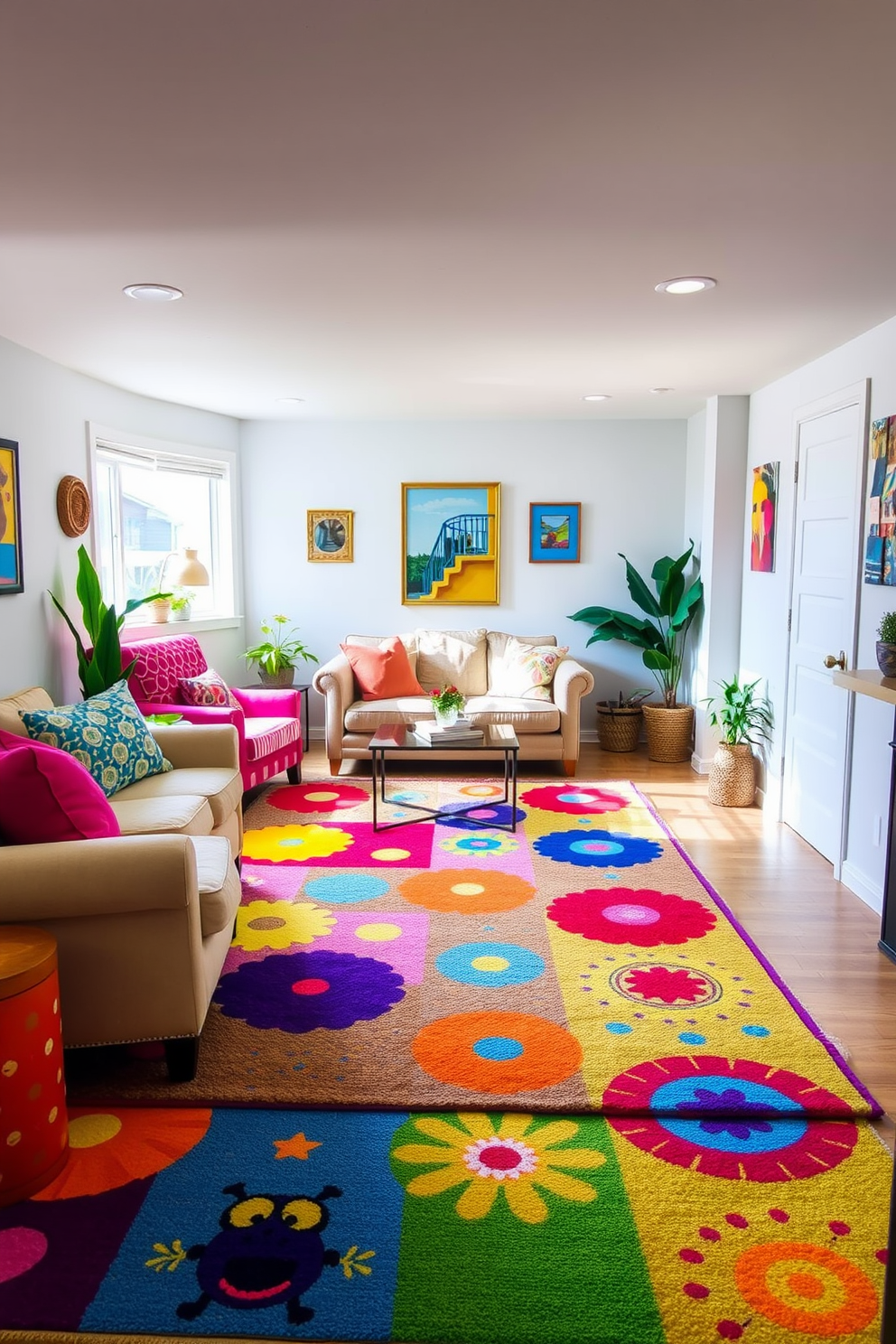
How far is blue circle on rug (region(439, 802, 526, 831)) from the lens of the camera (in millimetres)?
4664

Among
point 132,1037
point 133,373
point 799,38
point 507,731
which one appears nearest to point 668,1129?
point 132,1037

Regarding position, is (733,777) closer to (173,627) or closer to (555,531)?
(555,531)

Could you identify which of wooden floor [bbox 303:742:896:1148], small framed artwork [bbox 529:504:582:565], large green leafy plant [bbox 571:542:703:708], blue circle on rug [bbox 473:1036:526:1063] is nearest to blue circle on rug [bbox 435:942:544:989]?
blue circle on rug [bbox 473:1036:526:1063]

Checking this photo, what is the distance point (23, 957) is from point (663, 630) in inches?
206

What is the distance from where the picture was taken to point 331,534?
674cm

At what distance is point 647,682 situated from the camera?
672 cm

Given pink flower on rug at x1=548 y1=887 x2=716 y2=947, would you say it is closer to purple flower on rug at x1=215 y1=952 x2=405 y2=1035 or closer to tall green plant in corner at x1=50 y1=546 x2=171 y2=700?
purple flower on rug at x1=215 y1=952 x2=405 y2=1035

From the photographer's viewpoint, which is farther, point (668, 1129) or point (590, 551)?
point (590, 551)

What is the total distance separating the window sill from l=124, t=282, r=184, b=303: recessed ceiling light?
239cm

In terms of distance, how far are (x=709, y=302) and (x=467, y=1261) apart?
307 cm

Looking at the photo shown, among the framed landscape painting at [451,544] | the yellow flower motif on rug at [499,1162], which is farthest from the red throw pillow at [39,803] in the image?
the framed landscape painting at [451,544]

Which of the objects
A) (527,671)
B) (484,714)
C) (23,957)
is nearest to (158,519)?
(484,714)

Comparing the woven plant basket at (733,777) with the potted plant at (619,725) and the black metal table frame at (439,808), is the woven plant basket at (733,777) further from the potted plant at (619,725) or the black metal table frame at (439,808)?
the potted plant at (619,725)

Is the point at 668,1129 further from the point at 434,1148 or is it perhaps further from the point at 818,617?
the point at 818,617
